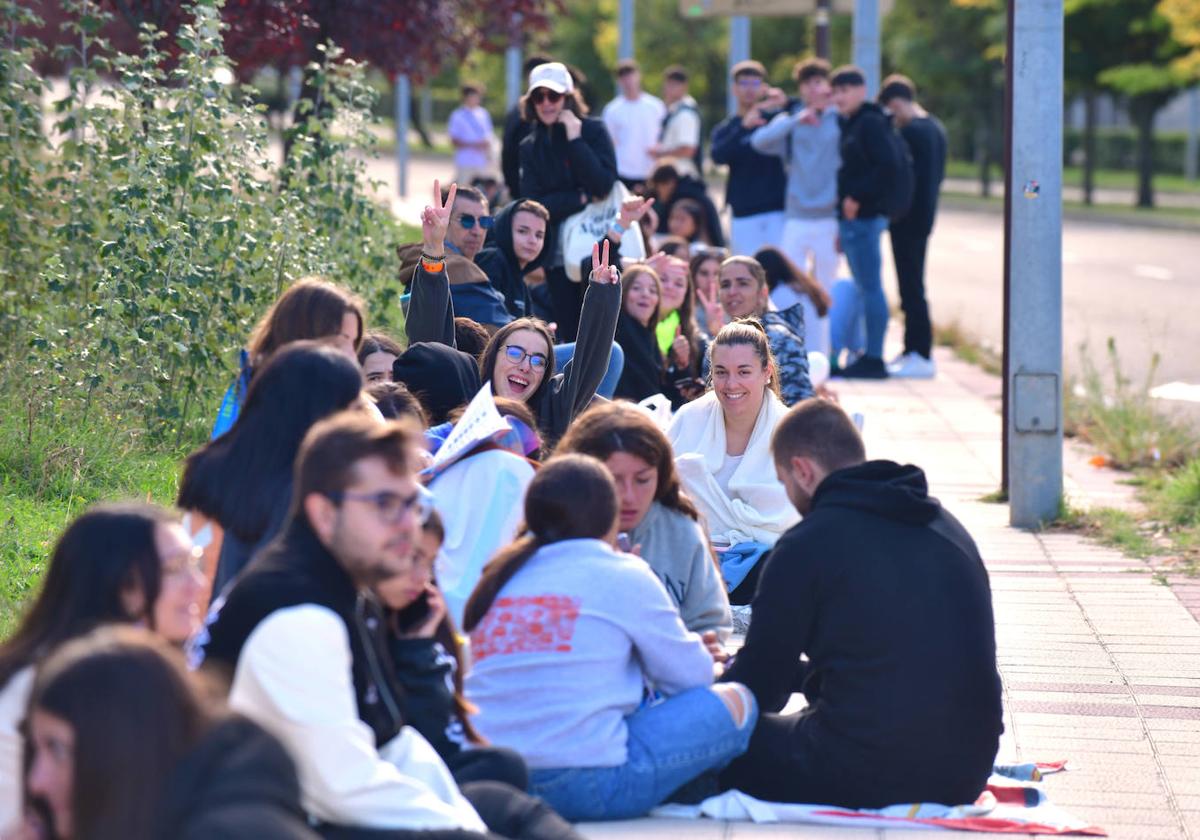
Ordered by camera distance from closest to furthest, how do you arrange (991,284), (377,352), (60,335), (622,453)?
(622,453)
(377,352)
(60,335)
(991,284)

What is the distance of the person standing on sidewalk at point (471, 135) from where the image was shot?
2586 cm

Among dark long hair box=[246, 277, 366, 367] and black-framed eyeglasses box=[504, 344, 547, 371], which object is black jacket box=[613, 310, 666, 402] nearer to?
black-framed eyeglasses box=[504, 344, 547, 371]

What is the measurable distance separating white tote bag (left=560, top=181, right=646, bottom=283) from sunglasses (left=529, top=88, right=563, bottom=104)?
605 mm

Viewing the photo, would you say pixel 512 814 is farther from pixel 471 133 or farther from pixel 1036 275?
pixel 471 133

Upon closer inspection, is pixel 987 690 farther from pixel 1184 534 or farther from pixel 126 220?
pixel 126 220

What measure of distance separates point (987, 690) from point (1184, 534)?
450 cm

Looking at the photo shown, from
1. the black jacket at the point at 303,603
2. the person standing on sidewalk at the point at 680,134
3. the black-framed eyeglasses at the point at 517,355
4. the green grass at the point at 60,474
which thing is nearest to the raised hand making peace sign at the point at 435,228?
the black-framed eyeglasses at the point at 517,355

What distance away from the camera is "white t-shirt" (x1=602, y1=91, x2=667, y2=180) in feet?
57.8

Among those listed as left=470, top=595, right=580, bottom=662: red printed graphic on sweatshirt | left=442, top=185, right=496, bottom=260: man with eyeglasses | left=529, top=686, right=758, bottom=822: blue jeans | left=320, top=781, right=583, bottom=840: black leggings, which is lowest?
left=529, top=686, right=758, bottom=822: blue jeans

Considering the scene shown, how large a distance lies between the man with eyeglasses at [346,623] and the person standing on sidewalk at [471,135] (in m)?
21.9

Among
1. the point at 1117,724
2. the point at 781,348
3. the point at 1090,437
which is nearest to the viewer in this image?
the point at 1117,724

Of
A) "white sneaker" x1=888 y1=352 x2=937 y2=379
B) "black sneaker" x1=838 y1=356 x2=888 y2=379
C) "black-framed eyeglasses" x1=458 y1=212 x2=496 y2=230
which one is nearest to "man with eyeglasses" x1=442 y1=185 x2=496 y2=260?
"black-framed eyeglasses" x1=458 y1=212 x2=496 y2=230

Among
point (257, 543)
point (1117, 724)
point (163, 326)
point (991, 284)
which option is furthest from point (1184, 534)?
point (991, 284)

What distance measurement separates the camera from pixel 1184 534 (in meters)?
9.20
